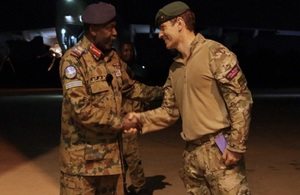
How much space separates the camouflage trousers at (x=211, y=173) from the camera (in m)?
2.97

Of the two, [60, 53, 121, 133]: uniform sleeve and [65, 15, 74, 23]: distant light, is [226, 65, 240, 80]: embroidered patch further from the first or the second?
[65, 15, 74, 23]: distant light

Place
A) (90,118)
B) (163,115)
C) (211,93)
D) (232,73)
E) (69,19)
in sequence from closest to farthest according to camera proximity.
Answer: (232,73), (211,93), (90,118), (163,115), (69,19)

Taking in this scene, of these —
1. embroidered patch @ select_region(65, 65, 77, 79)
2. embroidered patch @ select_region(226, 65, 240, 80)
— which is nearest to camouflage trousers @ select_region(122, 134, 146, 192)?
embroidered patch @ select_region(65, 65, 77, 79)

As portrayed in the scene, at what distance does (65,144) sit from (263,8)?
101 feet

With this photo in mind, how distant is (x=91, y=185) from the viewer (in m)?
3.31

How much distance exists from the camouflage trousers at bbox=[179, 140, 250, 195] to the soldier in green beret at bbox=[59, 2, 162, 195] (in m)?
0.50

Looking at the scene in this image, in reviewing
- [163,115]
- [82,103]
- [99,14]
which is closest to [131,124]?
[163,115]

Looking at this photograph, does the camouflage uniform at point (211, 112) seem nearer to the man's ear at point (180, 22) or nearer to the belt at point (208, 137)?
the belt at point (208, 137)

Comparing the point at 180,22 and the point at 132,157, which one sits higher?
the point at 180,22

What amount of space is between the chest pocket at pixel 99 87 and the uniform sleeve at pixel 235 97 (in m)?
0.76

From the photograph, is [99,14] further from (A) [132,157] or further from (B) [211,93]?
(A) [132,157]

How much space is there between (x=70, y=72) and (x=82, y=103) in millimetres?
219

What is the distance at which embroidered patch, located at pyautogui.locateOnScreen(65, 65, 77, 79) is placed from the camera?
312 cm

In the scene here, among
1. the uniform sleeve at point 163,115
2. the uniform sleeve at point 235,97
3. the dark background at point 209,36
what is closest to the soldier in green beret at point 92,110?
the uniform sleeve at point 163,115
